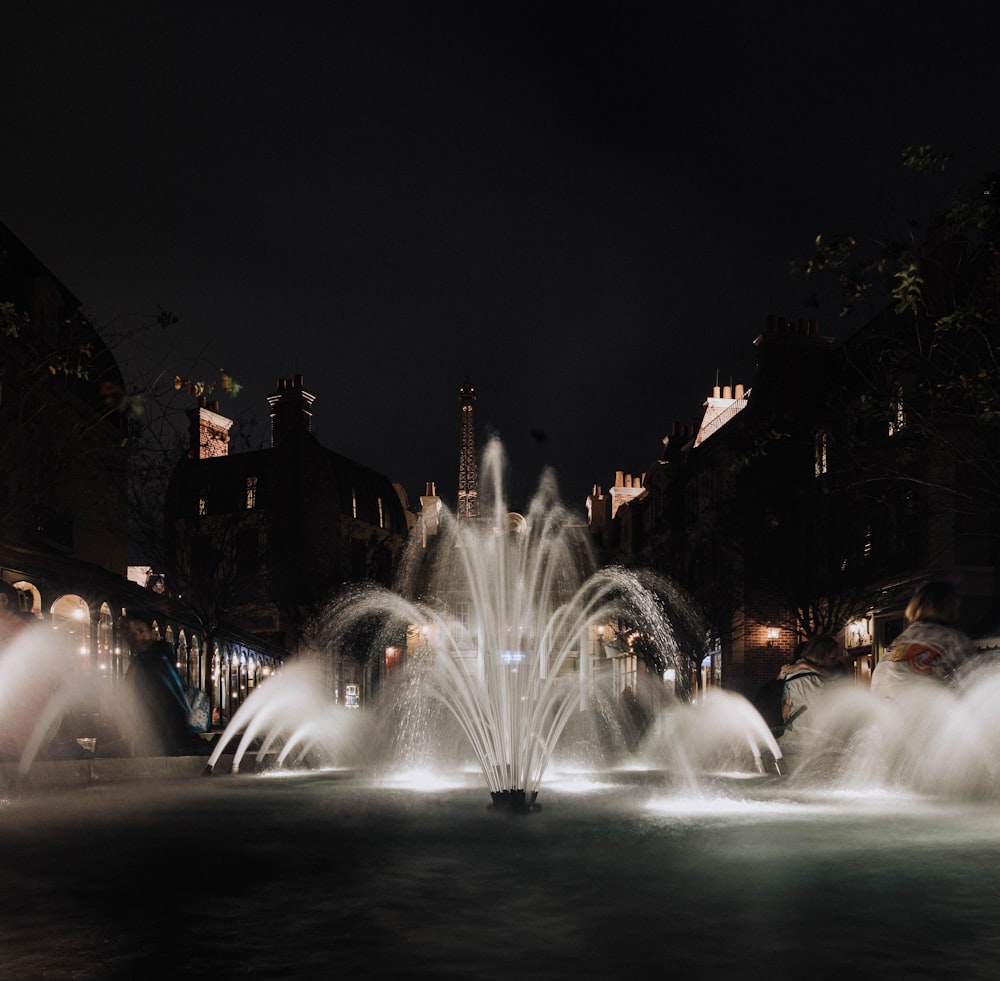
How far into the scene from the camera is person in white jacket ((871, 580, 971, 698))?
11.8 metres

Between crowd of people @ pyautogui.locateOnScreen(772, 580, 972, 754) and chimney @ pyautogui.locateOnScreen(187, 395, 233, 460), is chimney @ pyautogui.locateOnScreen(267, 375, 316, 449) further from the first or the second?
crowd of people @ pyautogui.locateOnScreen(772, 580, 972, 754)

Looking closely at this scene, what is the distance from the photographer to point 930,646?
1191 centimetres

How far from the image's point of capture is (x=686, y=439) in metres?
62.8

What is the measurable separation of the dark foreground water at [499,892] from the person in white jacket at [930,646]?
1245mm

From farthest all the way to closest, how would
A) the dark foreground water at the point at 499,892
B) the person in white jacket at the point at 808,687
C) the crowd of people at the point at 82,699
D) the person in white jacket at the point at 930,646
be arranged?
the person in white jacket at the point at 808,687
the crowd of people at the point at 82,699
the person in white jacket at the point at 930,646
the dark foreground water at the point at 499,892

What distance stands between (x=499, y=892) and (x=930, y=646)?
668 cm

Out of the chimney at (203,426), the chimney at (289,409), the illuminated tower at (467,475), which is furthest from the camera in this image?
the illuminated tower at (467,475)

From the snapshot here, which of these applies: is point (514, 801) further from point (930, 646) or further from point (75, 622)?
point (75, 622)

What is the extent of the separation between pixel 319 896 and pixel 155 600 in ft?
72.5

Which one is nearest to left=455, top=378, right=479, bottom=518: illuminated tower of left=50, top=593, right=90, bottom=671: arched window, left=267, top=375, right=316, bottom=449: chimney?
left=267, top=375, right=316, bottom=449: chimney

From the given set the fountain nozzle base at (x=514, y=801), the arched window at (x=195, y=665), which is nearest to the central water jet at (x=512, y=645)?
the fountain nozzle base at (x=514, y=801)

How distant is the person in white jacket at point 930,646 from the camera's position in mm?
11820

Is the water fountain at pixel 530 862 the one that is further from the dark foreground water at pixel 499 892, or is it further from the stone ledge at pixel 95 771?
the stone ledge at pixel 95 771

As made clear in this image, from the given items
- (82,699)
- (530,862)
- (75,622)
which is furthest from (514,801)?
(75,622)
